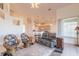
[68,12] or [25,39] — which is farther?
[68,12]

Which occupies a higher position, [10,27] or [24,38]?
[10,27]

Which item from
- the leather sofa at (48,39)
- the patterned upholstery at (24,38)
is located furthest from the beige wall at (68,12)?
the patterned upholstery at (24,38)

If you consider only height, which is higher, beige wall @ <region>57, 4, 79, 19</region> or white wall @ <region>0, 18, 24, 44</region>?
beige wall @ <region>57, 4, 79, 19</region>

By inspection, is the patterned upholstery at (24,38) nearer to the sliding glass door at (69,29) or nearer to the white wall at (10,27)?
the white wall at (10,27)

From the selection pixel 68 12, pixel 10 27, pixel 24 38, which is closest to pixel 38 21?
pixel 24 38

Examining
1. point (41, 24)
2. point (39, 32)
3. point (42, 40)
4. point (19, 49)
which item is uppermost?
point (41, 24)

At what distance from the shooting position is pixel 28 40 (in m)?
4.34

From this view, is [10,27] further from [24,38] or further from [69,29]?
[69,29]

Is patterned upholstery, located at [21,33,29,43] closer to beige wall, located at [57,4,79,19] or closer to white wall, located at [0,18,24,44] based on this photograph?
white wall, located at [0,18,24,44]

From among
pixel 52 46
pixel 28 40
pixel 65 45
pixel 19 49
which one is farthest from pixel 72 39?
pixel 19 49

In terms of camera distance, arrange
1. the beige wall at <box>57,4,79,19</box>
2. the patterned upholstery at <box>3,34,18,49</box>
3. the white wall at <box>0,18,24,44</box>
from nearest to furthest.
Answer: the patterned upholstery at <box>3,34,18,49</box>
the white wall at <box>0,18,24,44</box>
the beige wall at <box>57,4,79,19</box>

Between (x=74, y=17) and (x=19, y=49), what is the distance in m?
2.22

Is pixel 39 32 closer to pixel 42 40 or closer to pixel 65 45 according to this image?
pixel 42 40

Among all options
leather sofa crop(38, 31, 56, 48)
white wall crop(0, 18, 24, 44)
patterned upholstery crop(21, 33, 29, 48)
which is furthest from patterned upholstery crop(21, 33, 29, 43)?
leather sofa crop(38, 31, 56, 48)
